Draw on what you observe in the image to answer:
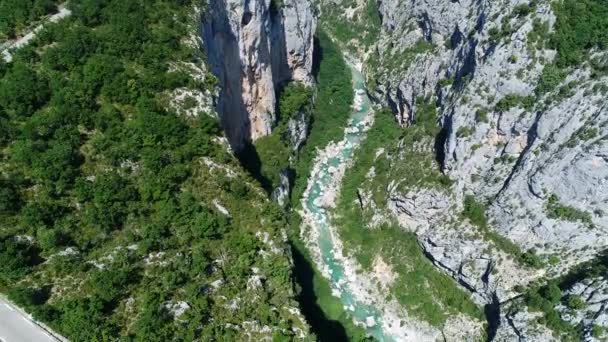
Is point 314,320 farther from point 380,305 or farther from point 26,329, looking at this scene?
point 26,329

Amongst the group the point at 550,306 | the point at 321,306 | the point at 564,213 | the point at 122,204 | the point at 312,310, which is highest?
the point at 564,213

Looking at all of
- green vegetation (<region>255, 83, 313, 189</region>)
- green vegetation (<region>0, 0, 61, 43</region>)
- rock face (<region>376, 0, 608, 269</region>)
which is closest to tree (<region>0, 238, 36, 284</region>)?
green vegetation (<region>0, 0, 61, 43</region>)

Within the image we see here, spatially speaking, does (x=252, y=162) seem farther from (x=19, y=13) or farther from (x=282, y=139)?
(x=19, y=13)

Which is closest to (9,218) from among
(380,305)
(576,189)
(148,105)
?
(148,105)

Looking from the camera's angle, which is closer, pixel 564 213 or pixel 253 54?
pixel 564 213

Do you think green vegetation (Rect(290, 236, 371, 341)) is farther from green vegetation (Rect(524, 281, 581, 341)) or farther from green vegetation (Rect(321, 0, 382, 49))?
green vegetation (Rect(321, 0, 382, 49))

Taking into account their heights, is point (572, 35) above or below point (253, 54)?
below

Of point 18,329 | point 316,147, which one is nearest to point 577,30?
point 316,147
